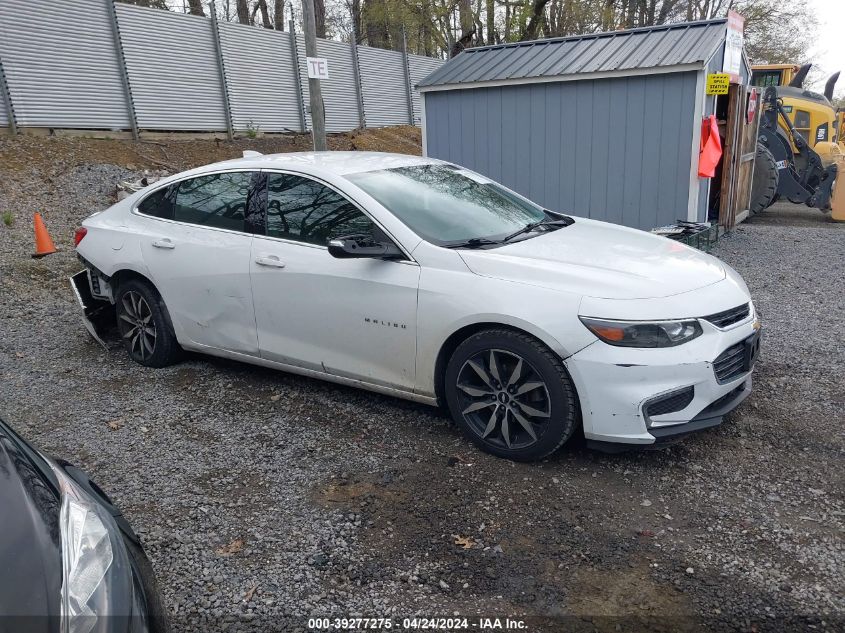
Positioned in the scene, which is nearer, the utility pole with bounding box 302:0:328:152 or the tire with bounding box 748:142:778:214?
the utility pole with bounding box 302:0:328:152

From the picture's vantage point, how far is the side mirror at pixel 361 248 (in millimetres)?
3711

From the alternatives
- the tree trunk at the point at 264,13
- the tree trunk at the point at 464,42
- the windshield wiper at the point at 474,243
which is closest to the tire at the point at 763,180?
the windshield wiper at the point at 474,243

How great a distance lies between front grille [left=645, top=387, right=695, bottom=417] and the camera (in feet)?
10.9

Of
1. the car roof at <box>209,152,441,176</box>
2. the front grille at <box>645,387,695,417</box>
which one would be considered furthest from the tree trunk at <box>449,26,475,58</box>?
the front grille at <box>645,387,695,417</box>

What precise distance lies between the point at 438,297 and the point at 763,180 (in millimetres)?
10558

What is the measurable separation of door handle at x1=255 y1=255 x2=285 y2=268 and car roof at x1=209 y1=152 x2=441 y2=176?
2.00 ft

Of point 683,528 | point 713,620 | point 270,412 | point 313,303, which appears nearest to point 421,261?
point 313,303

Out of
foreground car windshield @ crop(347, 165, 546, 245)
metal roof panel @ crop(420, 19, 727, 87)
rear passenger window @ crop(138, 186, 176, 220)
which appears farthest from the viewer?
metal roof panel @ crop(420, 19, 727, 87)

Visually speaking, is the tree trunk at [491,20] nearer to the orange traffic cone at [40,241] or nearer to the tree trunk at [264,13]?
the tree trunk at [264,13]

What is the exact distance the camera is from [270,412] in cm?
441

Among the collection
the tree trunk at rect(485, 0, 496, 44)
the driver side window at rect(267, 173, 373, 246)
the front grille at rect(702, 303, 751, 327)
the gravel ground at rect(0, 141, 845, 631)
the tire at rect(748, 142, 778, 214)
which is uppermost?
the tree trunk at rect(485, 0, 496, 44)

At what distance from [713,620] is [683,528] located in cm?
59

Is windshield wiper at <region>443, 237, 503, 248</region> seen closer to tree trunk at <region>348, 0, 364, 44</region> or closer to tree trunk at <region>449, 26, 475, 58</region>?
tree trunk at <region>449, 26, 475, 58</region>

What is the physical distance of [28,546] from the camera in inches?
63.0
